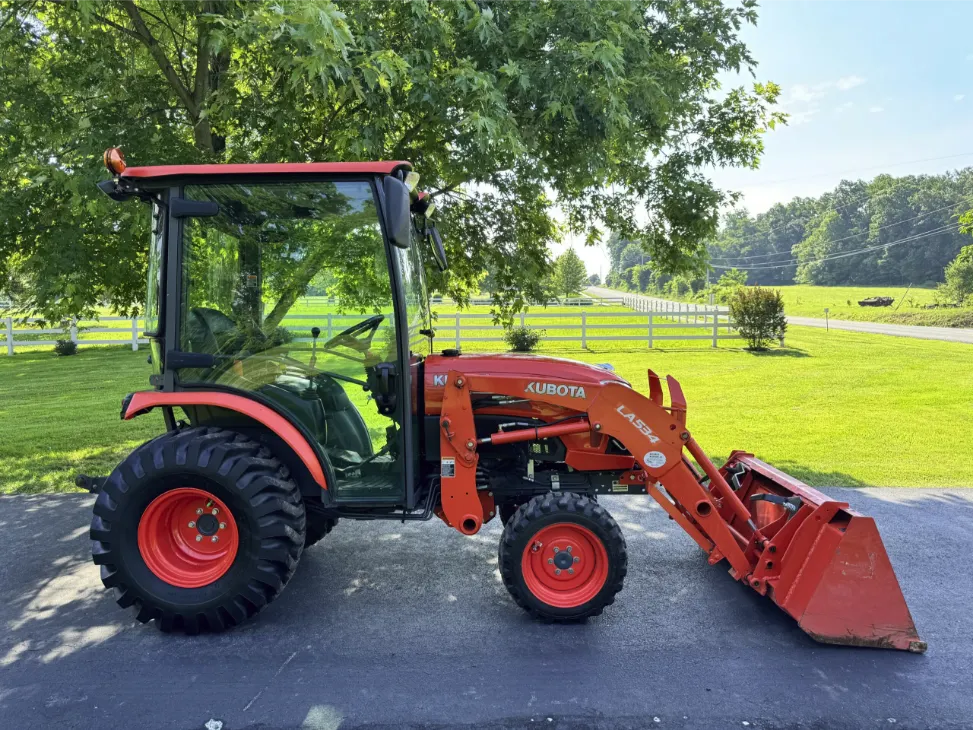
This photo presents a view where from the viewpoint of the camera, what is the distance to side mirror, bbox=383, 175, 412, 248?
3.20 meters

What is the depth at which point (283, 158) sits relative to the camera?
19.0 ft

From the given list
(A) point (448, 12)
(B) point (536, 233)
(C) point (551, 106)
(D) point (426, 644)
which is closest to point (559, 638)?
(D) point (426, 644)

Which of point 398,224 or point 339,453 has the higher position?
point 398,224

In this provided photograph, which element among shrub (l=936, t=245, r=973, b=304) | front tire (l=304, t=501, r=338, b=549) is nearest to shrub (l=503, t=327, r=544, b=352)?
front tire (l=304, t=501, r=338, b=549)

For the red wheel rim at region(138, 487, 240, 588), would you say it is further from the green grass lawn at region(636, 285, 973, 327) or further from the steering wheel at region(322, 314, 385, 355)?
the green grass lawn at region(636, 285, 973, 327)

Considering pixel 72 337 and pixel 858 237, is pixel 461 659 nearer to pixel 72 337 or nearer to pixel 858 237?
pixel 72 337

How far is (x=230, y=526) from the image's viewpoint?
360 cm

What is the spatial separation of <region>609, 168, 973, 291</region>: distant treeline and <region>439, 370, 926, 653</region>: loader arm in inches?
2473

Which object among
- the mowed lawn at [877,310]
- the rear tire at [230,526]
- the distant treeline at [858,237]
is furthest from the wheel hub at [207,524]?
the distant treeline at [858,237]

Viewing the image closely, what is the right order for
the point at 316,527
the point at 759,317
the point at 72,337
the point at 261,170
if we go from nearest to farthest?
the point at 261,170, the point at 316,527, the point at 759,317, the point at 72,337

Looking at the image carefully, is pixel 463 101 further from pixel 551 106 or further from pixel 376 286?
pixel 376 286

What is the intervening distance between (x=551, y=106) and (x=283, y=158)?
2.39m

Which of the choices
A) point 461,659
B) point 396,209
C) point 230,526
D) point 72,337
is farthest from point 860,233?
point 230,526

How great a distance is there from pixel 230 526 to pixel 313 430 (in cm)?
67
